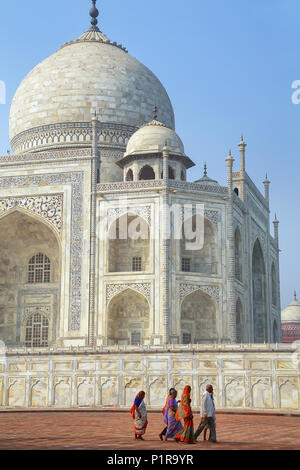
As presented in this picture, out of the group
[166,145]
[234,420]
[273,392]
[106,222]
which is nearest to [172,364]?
[273,392]

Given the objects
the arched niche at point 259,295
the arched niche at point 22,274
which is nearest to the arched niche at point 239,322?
the arched niche at point 259,295

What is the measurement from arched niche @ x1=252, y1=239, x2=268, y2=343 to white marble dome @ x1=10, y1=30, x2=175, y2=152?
7849 mm

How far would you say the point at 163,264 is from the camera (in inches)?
981

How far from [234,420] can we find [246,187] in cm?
1664

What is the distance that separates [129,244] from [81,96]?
8794 millimetres

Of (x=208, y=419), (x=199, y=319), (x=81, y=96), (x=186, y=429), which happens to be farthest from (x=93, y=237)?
(x=186, y=429)

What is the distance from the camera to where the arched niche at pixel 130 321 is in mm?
25922

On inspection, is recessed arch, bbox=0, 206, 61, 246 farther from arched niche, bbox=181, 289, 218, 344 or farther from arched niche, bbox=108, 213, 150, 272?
arched niche, bbox=181, 289, 218, 344

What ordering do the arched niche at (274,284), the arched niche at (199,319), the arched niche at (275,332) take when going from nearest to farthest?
the arched niche at (199,319) < the arched niche at (275,332) < the arched niche at (274,284)

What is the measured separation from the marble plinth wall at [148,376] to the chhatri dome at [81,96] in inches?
553

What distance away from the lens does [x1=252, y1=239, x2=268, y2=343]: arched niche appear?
3161 centimetres

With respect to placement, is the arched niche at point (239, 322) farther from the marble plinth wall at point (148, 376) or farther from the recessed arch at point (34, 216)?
the marble plinth wall at point (148, 376)

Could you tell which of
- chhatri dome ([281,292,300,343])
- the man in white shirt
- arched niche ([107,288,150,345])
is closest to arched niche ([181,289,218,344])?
arched niche ([107,288,150,345])

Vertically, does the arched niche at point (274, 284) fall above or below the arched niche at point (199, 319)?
above
